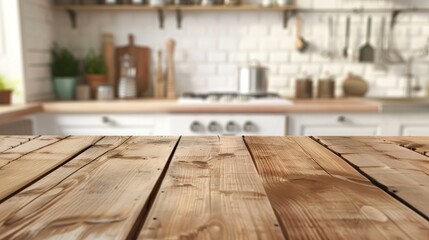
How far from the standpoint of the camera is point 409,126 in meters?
2.70

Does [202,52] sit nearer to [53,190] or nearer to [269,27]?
[269,27]

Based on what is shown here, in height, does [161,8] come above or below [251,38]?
above

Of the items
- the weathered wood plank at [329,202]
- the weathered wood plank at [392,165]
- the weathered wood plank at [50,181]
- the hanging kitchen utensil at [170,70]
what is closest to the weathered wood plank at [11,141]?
the weathered wood plank at [50,181]

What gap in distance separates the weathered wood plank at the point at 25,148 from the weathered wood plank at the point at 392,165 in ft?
2.34

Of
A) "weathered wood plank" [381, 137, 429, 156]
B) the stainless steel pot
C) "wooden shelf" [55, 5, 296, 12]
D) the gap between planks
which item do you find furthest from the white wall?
the gap between planks

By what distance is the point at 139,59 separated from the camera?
3287 millimetres

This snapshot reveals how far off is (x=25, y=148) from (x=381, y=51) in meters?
2.90

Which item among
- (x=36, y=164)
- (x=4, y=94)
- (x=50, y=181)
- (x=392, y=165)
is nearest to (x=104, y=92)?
(x=4, y=94)

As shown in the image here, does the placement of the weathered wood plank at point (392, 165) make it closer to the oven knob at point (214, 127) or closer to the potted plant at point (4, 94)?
the oven knob at point (214, 127)

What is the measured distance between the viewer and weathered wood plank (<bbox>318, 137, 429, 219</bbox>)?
2.18ft

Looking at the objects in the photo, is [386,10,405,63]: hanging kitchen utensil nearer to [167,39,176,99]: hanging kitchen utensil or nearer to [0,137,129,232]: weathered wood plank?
[167,39,176,99]: hanging kitchen utensil

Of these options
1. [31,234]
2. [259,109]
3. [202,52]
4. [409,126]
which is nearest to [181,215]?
[31,234]

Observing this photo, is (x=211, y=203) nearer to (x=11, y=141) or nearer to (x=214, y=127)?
(x=11, y=141)

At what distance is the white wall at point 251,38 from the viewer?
327 centimetres
